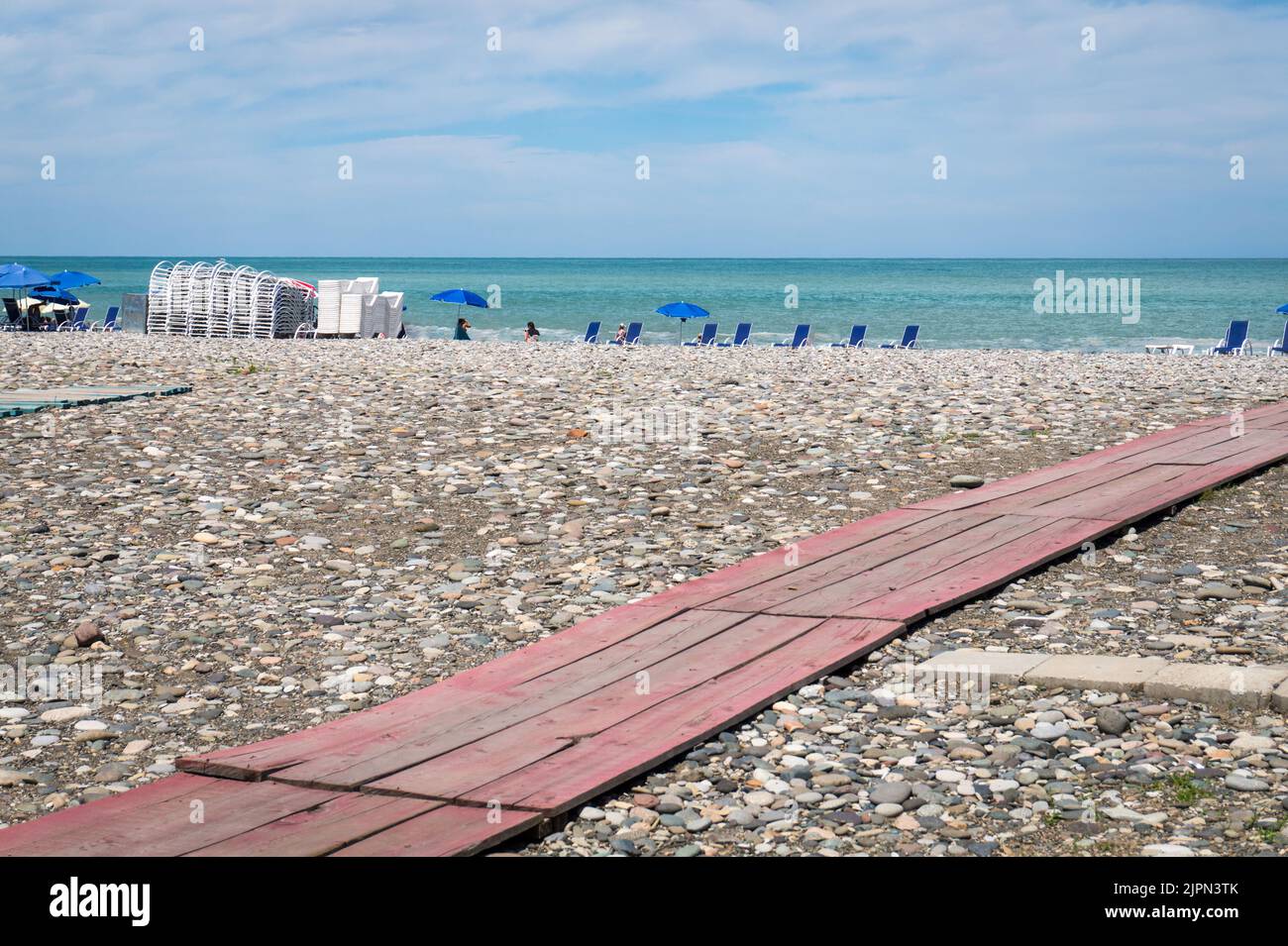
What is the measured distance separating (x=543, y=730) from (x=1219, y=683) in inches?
114

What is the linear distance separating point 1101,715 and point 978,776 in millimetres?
792

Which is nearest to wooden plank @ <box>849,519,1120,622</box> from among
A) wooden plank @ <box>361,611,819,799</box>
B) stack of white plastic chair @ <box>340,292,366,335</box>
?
wooden plank @ <box>361,611,819,799</box>

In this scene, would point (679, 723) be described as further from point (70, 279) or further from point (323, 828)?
point (70, 279)

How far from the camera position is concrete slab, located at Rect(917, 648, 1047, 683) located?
548 cm

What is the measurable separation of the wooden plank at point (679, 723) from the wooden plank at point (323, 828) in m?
0.26

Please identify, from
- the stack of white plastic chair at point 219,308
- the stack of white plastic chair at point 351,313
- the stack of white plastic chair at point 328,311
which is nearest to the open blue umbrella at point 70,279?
the stack of white plastic chair at point 219,308

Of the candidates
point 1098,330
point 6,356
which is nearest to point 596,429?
point 6,356

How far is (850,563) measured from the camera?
287 inches

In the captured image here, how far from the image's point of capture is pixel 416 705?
5.17 meters

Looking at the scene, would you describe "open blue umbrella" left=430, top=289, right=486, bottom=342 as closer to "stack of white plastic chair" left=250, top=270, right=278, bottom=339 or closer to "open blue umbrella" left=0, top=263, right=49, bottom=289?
"stack of white plastic chair" left=250, top=270, right=278, bottom=339

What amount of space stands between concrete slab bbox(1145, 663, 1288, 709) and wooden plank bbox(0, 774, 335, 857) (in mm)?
3550

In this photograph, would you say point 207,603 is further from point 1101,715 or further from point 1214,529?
point 1214,529

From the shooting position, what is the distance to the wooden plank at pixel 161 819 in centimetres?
381

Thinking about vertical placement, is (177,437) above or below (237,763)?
above
